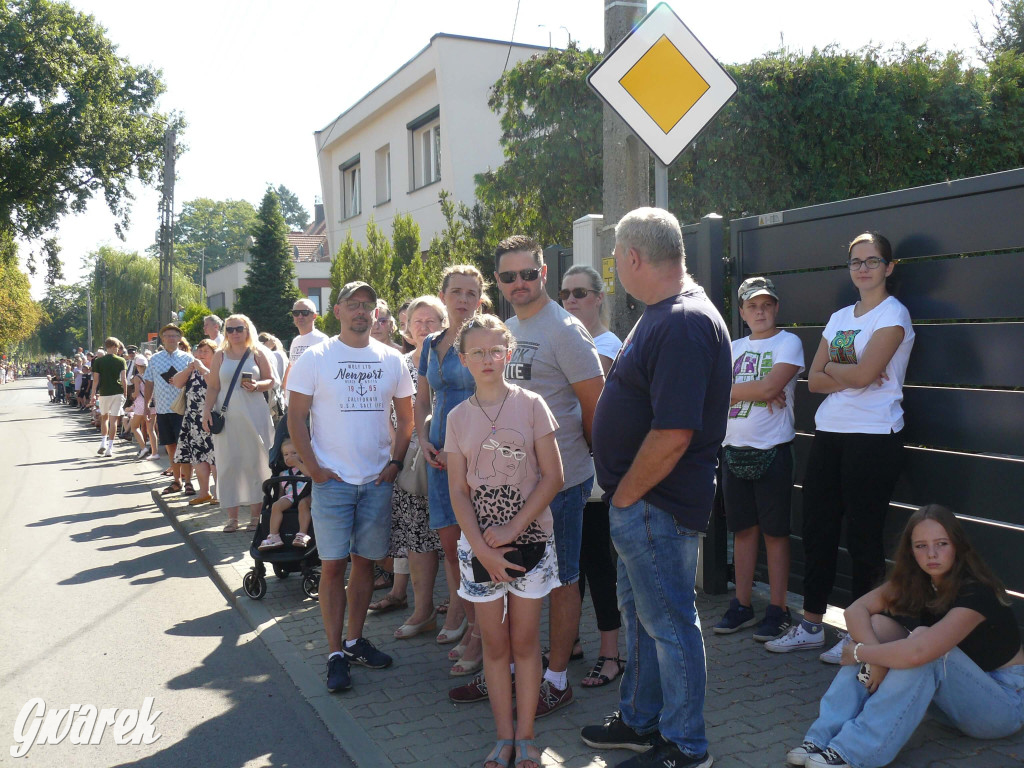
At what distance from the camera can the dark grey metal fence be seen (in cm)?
415

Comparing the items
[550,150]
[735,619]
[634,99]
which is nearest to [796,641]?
[735,619]

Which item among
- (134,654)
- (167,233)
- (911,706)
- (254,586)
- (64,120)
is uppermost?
(64,120)

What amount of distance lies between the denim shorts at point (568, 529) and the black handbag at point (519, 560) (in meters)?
0.46

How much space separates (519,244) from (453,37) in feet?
60.7

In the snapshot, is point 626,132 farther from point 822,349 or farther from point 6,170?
point 6,170

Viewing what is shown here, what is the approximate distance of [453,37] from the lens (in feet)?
68.8

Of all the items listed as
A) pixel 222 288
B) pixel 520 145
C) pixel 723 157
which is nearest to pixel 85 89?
pixel 222 288

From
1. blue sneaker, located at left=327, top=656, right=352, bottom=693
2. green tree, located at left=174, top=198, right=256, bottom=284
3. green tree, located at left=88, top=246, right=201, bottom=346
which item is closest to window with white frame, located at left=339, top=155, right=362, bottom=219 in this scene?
blue sneaker, located at left=327, top=656, right=352, bottom=693

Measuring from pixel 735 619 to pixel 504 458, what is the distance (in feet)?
7.54

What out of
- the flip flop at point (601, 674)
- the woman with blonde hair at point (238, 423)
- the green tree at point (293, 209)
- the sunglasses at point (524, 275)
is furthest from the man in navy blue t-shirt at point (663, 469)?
the green tree at point (293, 209)

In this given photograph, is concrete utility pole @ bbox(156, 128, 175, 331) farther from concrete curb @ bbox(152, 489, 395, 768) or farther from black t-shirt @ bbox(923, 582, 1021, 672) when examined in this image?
black t-shirt @ bbox(923, 582, 1021, 672)

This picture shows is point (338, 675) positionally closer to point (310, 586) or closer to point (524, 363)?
point (524, 363)

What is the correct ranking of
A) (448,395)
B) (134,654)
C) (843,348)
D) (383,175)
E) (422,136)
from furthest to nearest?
(383,175) < (422,136) < (134,654) < (448,395) < (843,348)

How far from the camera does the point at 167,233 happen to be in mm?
25281
